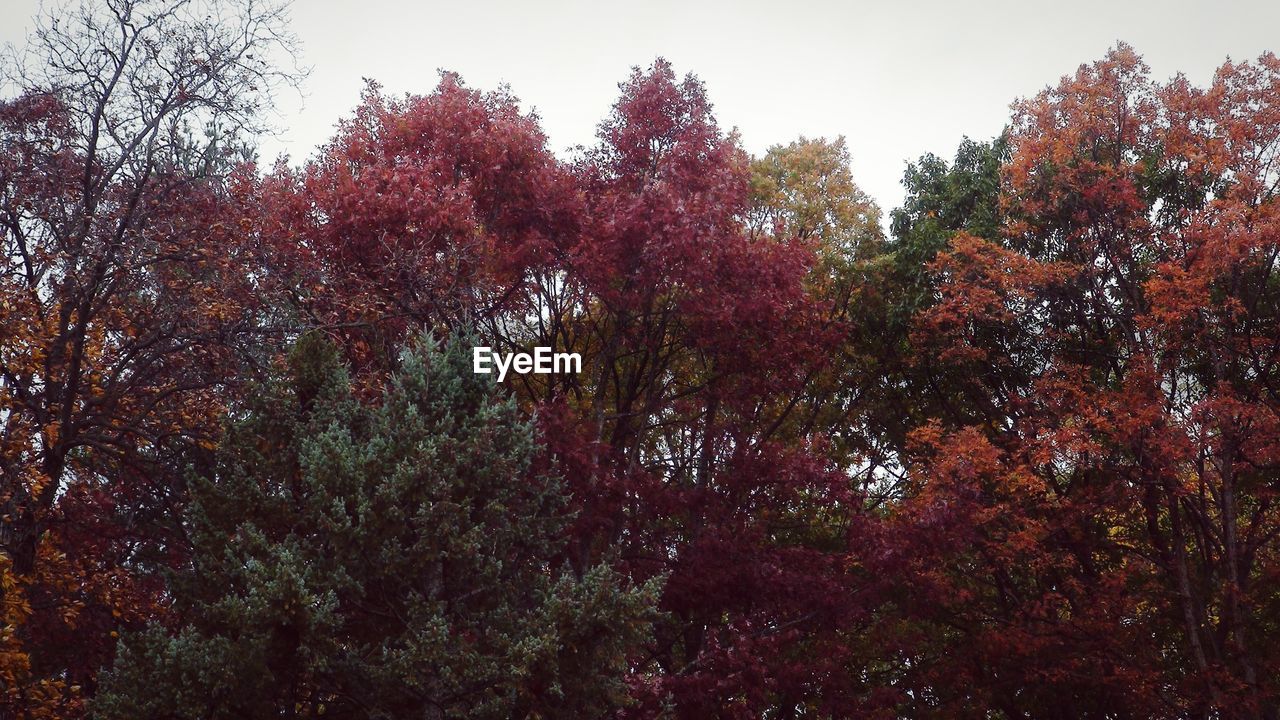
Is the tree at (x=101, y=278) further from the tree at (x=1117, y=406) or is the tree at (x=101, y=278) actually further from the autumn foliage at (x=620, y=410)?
the tree at (x=1117, y=406)

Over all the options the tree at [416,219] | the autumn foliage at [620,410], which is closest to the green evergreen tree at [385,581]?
the autumn foliage at [620,410]

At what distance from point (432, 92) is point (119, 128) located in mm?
4174

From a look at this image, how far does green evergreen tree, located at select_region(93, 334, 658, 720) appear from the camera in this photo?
10.8m

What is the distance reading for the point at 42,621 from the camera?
13055 mm

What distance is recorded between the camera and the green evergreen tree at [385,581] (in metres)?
10.8

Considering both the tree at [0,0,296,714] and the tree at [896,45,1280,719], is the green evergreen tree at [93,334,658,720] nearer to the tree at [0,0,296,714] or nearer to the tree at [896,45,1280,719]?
the tree at [0,0,296,714]

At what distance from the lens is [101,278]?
1095cm

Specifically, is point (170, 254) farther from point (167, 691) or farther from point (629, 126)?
point (629, 126)

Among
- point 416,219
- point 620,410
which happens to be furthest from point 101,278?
point 620,410

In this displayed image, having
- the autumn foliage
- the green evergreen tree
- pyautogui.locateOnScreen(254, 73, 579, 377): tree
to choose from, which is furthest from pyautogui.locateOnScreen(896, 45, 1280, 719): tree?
pyautogui.locateOnScreen(254, 73, 579, 377): tree

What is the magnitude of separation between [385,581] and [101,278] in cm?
446

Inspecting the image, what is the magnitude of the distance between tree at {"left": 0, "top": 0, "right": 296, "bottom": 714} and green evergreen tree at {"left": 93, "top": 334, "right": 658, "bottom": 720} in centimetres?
93

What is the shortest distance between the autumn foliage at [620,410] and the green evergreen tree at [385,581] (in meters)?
0.06

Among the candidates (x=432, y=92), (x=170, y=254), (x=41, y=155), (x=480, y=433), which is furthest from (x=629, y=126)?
(x=41, y=155)
